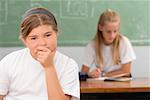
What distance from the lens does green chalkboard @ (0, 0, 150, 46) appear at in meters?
4.23

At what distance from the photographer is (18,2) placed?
4227 mm

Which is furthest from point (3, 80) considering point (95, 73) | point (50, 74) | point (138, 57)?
point (138, 57)

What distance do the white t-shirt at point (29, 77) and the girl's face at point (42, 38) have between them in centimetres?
14

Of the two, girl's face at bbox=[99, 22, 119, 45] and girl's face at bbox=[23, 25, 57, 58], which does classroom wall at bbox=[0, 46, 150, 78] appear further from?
girl's face at bbox=[23, 25, 57, 58]

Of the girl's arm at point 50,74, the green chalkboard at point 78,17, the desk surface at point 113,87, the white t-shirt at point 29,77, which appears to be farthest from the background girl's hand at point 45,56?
the green chalkboard at point 78,17

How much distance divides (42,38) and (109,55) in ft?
6.85

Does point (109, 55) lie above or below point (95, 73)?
above

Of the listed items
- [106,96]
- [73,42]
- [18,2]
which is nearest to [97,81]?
[106,96]


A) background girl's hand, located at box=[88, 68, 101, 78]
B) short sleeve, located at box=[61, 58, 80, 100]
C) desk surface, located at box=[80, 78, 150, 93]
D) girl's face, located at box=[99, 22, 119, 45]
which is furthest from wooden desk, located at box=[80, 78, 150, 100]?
short sleeve, located at box=[61, 58, 80, 100]

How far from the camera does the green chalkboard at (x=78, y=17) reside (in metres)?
4.23

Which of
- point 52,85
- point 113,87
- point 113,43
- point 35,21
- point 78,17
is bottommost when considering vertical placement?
point 52,85

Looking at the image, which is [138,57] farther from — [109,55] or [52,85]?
[52,85]

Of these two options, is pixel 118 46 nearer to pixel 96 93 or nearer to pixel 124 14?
pixel 96 93

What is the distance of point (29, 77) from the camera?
151 centimetres
